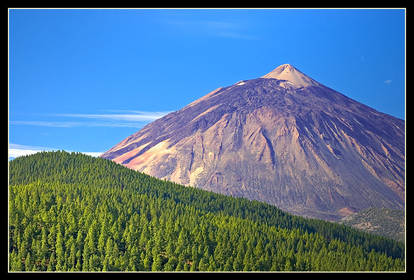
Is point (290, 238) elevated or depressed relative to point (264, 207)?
depressed

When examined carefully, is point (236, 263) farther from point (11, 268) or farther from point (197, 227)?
point (11, 268)

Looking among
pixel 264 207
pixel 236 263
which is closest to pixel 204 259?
pixel 236 263
